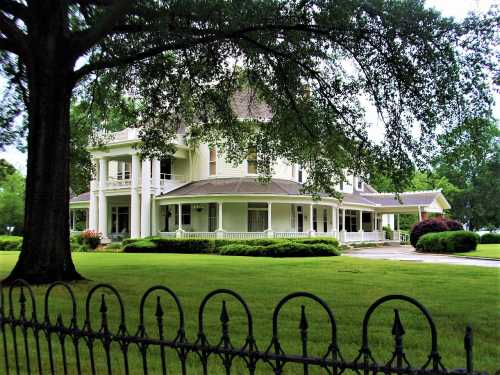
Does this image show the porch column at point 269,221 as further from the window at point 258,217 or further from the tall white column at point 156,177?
the tall white column at point 156,177

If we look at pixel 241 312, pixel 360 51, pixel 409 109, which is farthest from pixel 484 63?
pixel 241 312

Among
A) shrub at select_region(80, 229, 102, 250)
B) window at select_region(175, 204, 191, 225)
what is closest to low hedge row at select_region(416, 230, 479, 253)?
window at select_region(175, 204, 191, 225)

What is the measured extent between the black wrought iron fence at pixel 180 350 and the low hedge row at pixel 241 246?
64.1ft

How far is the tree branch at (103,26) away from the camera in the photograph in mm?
10025

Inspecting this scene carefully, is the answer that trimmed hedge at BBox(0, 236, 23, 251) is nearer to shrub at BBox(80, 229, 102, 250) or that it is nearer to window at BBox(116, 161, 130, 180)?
shrub at BBox(80, 229, 102, 250)

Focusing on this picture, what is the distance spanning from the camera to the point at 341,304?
9.26 m

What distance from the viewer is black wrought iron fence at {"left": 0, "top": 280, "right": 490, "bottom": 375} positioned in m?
2.79

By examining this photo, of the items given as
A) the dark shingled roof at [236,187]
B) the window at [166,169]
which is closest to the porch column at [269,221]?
the dark shingled roof at [236,187]

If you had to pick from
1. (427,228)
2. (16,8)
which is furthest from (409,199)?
(16,8)

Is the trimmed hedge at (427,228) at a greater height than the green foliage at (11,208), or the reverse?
the green foliage at (11,208)

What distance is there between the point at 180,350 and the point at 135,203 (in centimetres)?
3461

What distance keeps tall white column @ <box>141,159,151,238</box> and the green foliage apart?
1039 inches

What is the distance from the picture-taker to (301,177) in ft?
128

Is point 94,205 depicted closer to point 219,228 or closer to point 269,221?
point 219,228
